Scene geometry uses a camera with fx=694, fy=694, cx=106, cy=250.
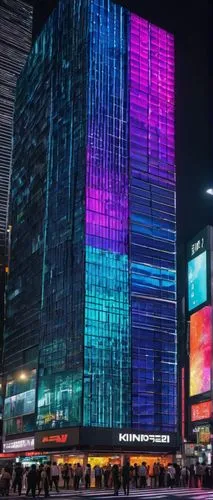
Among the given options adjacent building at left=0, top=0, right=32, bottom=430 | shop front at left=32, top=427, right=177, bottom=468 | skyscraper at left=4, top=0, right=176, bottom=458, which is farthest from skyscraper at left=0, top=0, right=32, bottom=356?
shop front at left=32, top=427, right=177, bottom=468

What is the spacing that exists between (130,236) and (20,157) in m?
32.1

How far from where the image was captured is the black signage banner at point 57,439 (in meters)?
58.0

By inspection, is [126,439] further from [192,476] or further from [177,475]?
[192,476]

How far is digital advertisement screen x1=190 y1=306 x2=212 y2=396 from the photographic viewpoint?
198 feet

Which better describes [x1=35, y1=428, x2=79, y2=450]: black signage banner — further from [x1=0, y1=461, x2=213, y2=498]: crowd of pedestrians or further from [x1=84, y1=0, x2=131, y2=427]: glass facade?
[x1=0, y1=461, x2=213, y2=498]: crowd of pedestrians

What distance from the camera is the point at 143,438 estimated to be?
60.3 m

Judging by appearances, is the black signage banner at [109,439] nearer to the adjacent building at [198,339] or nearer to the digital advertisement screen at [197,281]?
the adjacent building at [198,339]

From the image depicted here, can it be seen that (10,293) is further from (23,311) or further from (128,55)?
(128,55)

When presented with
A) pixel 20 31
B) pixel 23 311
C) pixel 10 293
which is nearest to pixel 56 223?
pixel 23 311

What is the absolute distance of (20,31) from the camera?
157 meters

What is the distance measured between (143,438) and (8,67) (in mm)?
102446

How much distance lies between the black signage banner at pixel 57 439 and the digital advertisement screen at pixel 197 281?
1589 cm

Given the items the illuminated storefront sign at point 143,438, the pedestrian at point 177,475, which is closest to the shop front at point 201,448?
the illuminated storefront sign at point 143,438

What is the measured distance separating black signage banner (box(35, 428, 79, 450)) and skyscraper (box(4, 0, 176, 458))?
676mm
